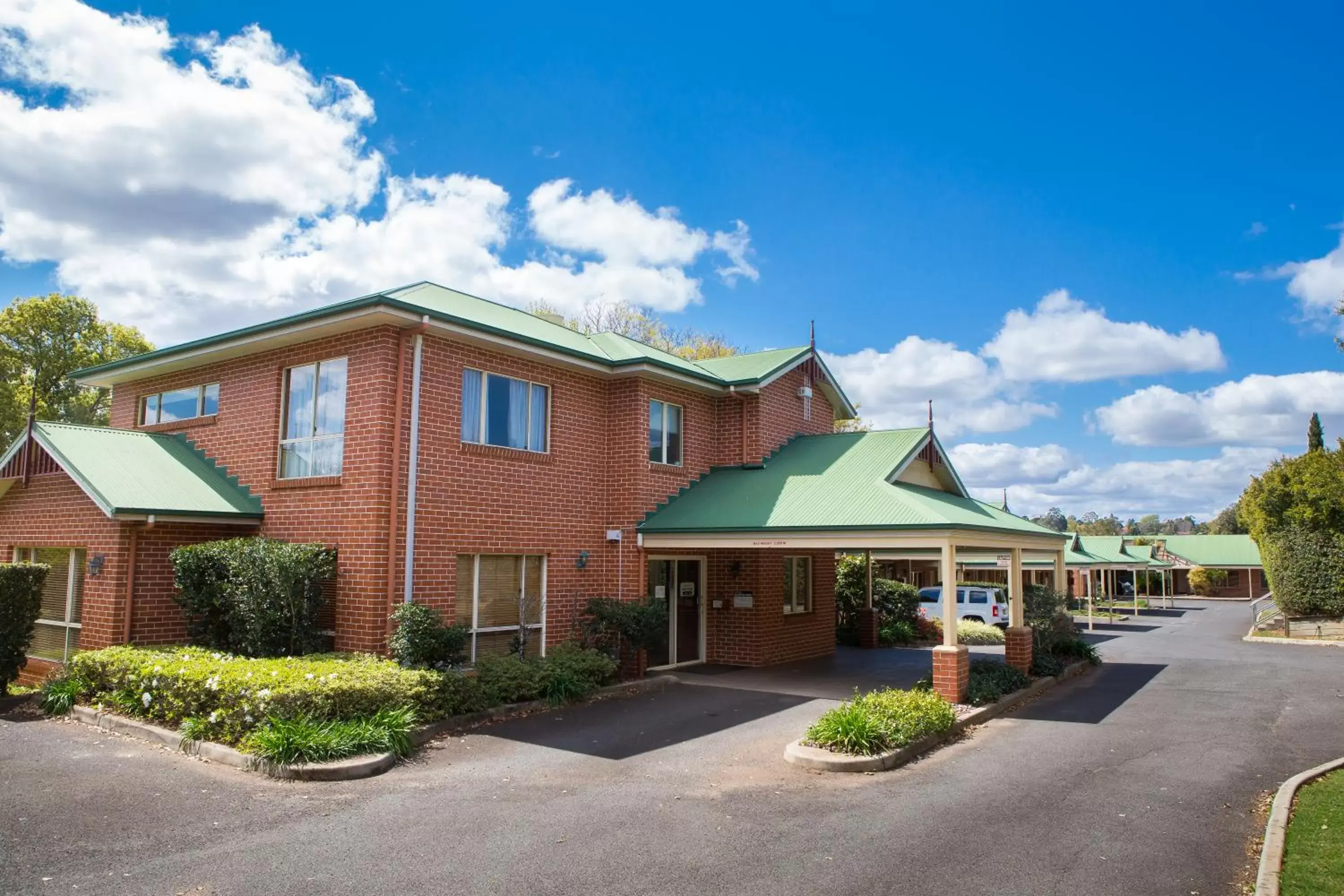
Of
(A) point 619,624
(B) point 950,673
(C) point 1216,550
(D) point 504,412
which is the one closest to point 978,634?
(B) point 950,673

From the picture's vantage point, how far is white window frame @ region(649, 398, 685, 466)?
16750 millimetres

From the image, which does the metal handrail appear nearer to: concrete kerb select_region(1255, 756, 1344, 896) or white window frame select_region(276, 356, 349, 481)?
concrete kerb select_region(1255, 756, 1344, 896)

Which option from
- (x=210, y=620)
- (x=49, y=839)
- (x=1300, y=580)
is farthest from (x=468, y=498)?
(x=1300, y=580)

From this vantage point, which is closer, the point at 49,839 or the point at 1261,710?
the point at 49,839

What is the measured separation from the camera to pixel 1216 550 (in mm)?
65375

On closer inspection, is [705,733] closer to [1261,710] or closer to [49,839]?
[49,839]

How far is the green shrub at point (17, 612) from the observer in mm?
12062

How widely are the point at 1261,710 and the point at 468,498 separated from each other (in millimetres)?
12082

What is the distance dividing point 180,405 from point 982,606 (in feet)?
76.3

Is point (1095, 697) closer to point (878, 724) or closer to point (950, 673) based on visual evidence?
point (950, 673)

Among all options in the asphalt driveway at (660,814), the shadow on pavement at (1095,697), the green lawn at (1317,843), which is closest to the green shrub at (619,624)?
the asphalt driveway at (660,814)

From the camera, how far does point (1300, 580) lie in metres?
32.4

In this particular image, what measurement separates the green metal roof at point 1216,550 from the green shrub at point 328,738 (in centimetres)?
6530

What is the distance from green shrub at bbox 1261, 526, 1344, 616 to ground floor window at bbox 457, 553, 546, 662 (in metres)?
29.9
